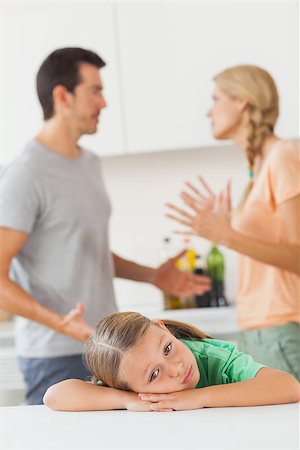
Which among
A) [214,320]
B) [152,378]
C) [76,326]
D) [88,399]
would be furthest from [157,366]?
[214,320]

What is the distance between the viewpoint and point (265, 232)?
7.29 feet

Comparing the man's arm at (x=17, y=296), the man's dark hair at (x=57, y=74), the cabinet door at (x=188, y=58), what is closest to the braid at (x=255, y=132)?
the man's dark hair at (x=57, y=74)

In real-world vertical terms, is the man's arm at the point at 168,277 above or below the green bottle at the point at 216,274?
above

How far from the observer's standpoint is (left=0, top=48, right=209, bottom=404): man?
7.10 ft

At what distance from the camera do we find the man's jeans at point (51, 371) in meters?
2.23

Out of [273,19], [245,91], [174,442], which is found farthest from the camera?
[273,19]

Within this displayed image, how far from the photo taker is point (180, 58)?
131 inches

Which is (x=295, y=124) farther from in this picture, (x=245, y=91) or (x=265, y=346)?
(x=265, y=346)

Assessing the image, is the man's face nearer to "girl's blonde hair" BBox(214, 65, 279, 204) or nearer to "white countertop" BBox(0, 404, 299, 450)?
"girl's blonde hair" BBox(214, 65, 279, 204)

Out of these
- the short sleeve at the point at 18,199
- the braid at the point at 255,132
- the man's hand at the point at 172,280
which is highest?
the braid at the point at 255,132

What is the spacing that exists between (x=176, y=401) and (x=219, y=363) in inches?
8.0

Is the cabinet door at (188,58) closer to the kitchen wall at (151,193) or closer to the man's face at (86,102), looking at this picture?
the kitchen wall at (151,193)

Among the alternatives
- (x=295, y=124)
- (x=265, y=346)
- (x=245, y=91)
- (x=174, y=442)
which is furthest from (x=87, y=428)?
(x=295, y=124)

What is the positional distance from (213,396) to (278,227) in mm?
1021
